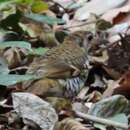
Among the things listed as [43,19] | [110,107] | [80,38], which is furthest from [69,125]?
[43,19]

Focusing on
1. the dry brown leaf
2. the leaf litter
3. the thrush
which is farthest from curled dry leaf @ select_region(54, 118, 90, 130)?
the dry brown leaf

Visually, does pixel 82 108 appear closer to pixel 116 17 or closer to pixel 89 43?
pixel 89 43

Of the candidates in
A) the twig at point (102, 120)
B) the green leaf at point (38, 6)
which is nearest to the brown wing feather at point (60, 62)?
the twig at point (102, 120)

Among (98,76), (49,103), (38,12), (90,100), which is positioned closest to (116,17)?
(38,12)

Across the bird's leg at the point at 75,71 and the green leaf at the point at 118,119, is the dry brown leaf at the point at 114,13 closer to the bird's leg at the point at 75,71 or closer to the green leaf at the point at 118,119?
the bird's leg at the point at 75,71

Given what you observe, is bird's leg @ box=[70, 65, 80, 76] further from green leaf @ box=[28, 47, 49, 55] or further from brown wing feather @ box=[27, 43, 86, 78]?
green leaf @ box=[28, 47, 49, 55]
